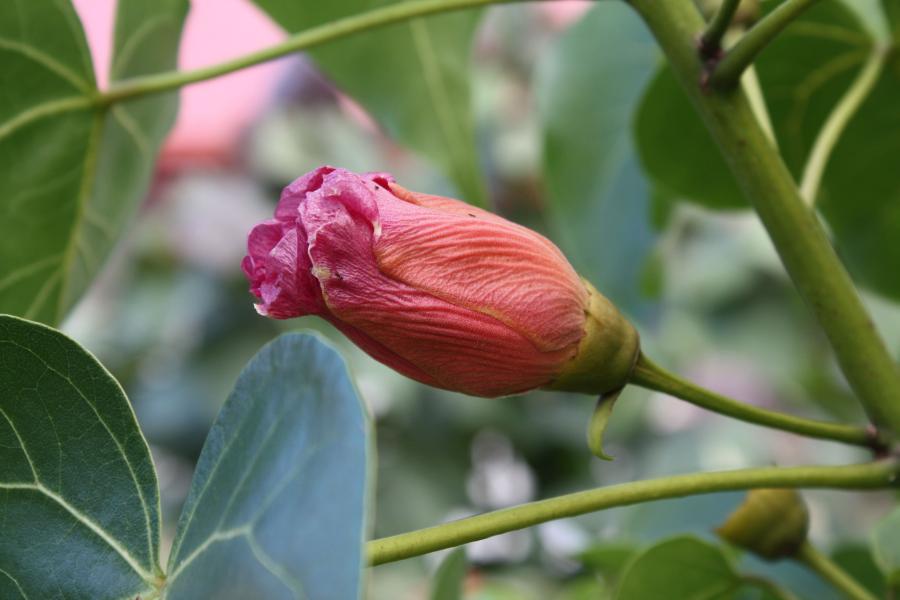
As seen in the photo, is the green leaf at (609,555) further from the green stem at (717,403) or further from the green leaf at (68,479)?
the green leaf at (68,479)

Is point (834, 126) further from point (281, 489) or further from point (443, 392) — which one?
point (443, 392)

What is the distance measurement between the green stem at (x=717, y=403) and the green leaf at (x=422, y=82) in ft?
1.10

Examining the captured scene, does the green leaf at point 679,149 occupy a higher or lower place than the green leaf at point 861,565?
higher

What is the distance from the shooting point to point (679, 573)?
565mm

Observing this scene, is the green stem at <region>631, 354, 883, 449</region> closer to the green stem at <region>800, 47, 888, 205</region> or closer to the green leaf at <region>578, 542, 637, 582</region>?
the green stem at <region>800, 47, 888, 205</region>

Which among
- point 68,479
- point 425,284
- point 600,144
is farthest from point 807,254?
point 600,144

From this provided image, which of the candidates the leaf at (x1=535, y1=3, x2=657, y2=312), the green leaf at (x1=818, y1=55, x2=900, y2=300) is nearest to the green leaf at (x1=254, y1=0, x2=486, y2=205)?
the leaf at (x1=535, y1=3, x2=657, y2=312)

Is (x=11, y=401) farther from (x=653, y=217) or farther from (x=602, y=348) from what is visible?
(x=653, y=217)

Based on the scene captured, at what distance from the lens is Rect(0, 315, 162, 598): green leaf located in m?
0.41

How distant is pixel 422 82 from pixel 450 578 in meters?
0.38

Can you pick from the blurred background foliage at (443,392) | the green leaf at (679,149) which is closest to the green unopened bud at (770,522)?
the green leaf at (679,149)

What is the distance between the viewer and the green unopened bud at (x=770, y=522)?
542mm

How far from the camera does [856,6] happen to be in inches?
30.0

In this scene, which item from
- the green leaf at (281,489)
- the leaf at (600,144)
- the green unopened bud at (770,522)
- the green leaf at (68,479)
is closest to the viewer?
the green leaf at (281,489)
